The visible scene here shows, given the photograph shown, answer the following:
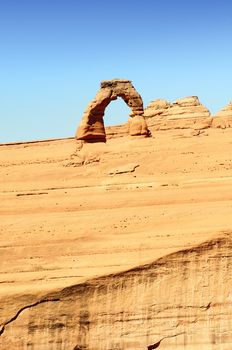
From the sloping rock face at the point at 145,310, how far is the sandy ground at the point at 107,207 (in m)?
0.34

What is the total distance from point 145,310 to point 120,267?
1156mm

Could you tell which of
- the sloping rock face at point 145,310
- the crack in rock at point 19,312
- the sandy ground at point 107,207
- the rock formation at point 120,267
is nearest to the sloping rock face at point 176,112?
the sandy ground at point 107,207

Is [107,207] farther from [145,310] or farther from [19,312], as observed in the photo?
[19,312]

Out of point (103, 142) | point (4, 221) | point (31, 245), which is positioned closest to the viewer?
point (31, 245)

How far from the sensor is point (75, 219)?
14117mm

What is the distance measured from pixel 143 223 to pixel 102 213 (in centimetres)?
124

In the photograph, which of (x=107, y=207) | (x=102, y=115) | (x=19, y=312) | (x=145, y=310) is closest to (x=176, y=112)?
(x=102, y=115)

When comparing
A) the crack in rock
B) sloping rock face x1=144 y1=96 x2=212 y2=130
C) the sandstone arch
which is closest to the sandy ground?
the crack in rock

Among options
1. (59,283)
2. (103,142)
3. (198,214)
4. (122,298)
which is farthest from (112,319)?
(103,142)

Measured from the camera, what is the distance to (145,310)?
39.9 feet

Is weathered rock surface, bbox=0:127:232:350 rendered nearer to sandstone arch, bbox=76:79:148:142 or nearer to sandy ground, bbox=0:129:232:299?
sandy ground, bbox=0:129:232:299

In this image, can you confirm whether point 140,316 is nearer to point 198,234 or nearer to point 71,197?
point 198,234

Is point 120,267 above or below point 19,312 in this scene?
above

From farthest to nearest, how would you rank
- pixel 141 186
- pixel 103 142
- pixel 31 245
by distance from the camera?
pixel 103 142 < pixel 141 186 < pixel 31 245
